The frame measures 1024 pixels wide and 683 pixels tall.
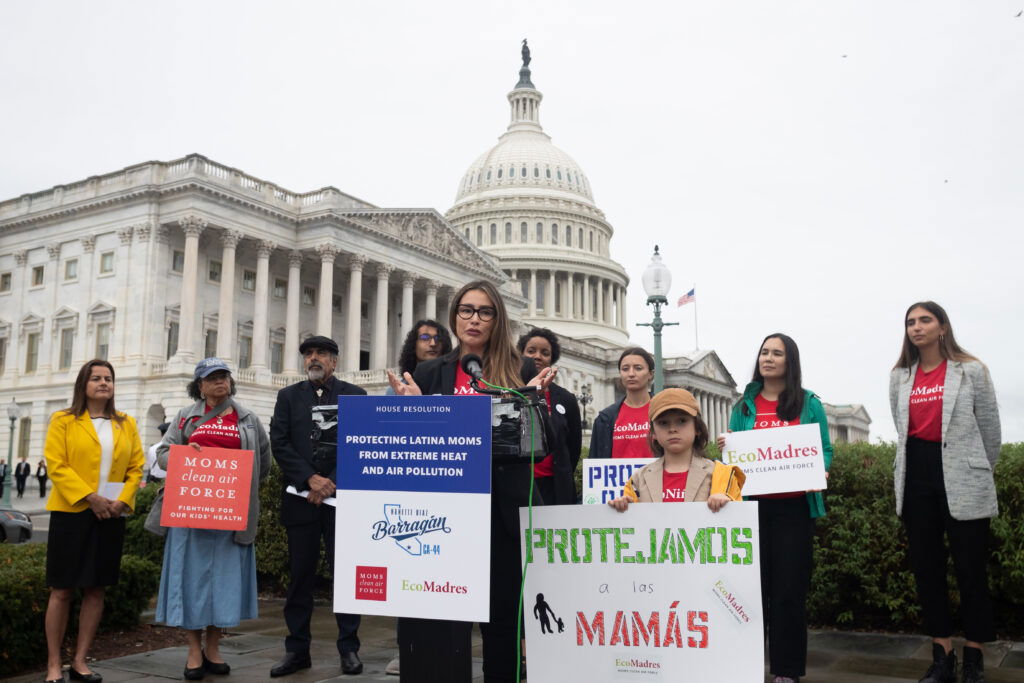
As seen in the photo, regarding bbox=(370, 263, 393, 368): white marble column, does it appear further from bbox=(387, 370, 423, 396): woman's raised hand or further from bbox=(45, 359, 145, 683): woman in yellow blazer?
bbox=(387, 370, 423, 396): woman's raised hand

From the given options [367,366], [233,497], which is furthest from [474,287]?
[367,366]

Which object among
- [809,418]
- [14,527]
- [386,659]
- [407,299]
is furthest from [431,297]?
[809,418]

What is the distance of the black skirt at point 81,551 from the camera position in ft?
22.8

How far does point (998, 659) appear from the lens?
7.52 m

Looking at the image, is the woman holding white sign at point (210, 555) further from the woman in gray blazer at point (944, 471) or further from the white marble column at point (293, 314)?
the white marble column at point (293, 314)

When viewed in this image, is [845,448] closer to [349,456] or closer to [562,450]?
[562,450]

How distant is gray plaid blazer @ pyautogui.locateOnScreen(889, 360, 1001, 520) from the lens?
251 inches

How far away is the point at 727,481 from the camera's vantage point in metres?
4.97

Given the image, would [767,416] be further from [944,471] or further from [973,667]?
[973,667]

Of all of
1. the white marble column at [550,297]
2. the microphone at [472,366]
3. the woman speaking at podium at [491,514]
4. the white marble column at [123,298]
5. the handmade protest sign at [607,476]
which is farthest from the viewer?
the white marble column at [550,297]

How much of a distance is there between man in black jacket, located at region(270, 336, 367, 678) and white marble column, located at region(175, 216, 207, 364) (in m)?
44.0

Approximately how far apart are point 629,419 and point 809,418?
150cm

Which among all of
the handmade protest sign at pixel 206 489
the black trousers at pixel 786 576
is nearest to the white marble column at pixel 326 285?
the handmade protest sign at pixel 206 489

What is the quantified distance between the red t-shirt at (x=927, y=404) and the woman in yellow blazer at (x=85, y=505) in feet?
19.6
